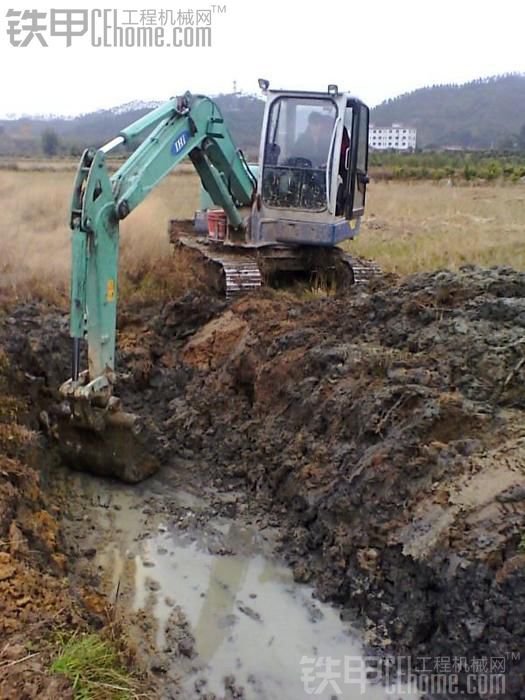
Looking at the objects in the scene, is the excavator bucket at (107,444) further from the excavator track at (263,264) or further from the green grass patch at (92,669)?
the excavator track at (263,264)

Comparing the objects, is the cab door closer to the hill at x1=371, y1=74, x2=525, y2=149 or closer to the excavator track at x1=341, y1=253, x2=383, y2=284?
the excavator track at x1=341, y1=253, x2=383, y2=284

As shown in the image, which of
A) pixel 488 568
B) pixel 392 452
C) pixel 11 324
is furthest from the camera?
pixel 11 324

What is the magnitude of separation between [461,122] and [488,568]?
98.2 m

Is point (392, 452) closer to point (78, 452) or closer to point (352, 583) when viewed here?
point (352, 583)

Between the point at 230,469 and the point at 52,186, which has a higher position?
the point at 52,186

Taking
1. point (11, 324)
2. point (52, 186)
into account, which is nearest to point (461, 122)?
point (52, 186)

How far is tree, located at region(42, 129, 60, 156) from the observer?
47.2 m

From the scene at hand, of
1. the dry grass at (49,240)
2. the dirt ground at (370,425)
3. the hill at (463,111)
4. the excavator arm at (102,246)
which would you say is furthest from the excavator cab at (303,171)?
the hill at (463,111)

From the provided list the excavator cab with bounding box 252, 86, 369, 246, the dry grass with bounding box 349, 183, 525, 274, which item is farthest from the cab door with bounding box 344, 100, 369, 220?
the dry grass with bounding box 349, 183, 525, 274

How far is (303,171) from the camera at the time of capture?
750 cm

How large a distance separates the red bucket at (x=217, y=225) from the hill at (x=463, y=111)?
252ft

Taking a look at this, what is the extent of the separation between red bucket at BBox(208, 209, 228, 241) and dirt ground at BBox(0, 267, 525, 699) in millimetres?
1190

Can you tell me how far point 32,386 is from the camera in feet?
18.0

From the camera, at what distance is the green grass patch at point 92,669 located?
9.36ft
